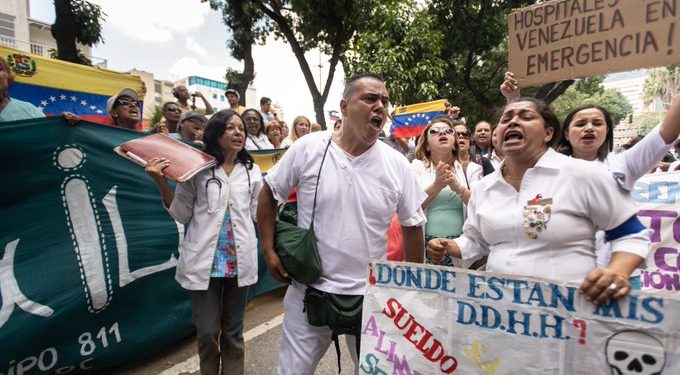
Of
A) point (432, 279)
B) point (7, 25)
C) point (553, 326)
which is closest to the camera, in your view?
point (553, 326)

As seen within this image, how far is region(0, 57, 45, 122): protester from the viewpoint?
2588mm

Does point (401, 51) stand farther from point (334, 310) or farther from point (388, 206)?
point (334, 310)

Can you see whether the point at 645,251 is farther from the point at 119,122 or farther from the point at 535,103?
the point at 119,122

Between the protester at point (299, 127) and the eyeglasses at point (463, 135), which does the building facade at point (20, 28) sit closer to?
the protester at point (299, 127)

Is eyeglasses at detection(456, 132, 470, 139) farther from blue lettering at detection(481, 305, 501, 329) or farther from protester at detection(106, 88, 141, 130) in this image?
protester at detection(106, 88, 141, 130)

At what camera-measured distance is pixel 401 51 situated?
10.3 m

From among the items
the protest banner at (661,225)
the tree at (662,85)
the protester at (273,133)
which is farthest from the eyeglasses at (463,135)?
the tree at (662,85)

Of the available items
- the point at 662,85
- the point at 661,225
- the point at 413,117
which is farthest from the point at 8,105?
the point at 662,85

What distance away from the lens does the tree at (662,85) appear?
4664cm

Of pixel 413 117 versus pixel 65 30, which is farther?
pixel 413 117

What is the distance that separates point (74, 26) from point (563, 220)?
32.2 feet

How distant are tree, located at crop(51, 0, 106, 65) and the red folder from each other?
7245mm

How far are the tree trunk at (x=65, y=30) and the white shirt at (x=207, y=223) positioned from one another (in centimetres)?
748

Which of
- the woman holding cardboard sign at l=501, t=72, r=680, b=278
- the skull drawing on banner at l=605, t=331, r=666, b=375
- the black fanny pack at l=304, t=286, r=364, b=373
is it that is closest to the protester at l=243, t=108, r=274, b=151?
the woman holding cardboard sign at l=501, t=72, r=680, b=278
